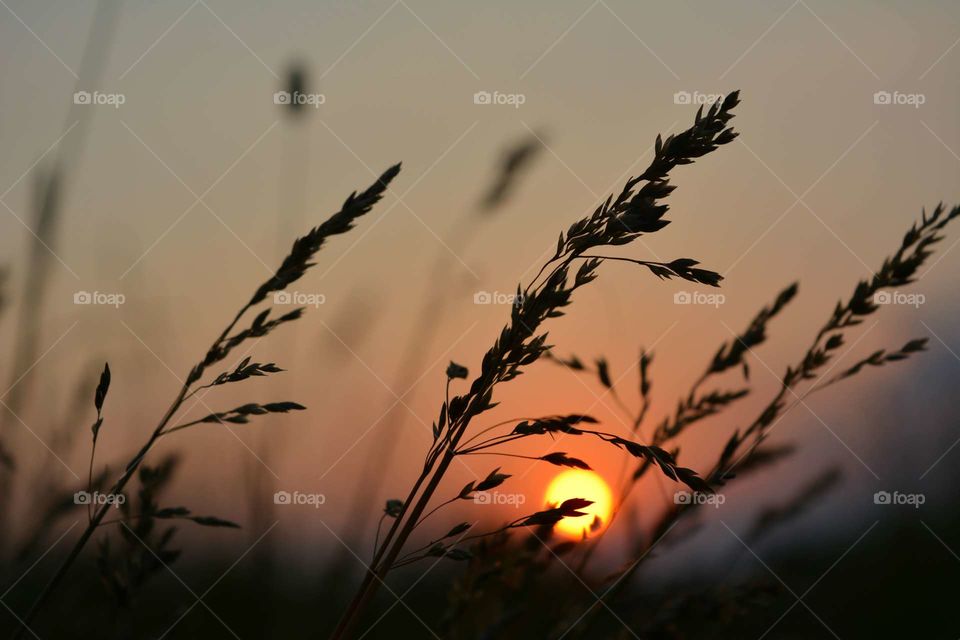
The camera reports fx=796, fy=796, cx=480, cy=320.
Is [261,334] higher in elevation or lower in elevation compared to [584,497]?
higher

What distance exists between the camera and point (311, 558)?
2129 millimetres

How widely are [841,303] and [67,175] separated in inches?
68.5

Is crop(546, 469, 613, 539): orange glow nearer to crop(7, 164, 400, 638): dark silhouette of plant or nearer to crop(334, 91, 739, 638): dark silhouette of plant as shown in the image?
crop(334, 91, 739, 638): dark silhouette of plant

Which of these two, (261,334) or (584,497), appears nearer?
(261,334)

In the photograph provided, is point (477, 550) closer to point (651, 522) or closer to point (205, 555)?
point (651, 522)

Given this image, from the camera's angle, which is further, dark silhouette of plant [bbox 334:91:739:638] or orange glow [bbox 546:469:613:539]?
orange glow [bbox 546:469:613:539]

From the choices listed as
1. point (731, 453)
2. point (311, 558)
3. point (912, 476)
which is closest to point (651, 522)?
point (731, 453)

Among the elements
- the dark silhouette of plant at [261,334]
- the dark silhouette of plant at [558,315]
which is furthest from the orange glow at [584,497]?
the dark silhouette of plant at [261,334]

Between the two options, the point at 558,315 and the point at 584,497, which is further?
the point at 584,497

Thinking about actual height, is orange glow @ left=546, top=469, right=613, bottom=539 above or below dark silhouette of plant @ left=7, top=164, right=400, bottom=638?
below

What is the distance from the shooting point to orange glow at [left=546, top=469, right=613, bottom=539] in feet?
4.44

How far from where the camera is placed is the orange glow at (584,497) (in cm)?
135

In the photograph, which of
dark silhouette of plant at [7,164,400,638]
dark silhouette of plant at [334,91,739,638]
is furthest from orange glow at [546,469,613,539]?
dark silhouette of plant at [7,164,400,638]

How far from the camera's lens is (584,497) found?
127cm
